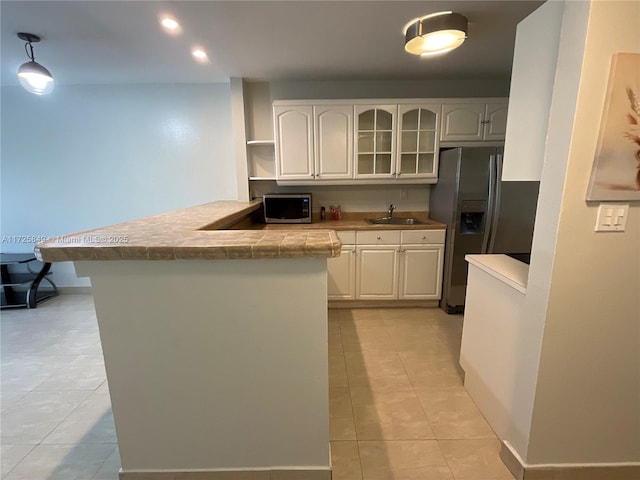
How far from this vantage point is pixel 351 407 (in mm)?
1771

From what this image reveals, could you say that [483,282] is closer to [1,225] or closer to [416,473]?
[416,473]

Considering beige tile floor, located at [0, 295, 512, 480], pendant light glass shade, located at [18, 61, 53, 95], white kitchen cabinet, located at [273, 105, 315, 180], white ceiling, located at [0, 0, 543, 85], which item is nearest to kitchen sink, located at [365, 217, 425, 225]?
white kitchen cabinet, located at [273, 105, 315, 180]

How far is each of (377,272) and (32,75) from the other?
3.29m

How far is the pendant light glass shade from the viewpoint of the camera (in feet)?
7.04

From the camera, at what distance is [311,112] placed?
294cm

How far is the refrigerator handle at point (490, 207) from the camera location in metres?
2.64

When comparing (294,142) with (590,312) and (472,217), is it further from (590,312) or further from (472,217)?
(590,312)

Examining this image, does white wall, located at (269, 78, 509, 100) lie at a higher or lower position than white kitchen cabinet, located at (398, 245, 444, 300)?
higher

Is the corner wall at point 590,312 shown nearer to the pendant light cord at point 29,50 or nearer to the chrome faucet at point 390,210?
the chrome faucet at point 390,210

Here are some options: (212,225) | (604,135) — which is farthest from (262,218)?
(604,135)

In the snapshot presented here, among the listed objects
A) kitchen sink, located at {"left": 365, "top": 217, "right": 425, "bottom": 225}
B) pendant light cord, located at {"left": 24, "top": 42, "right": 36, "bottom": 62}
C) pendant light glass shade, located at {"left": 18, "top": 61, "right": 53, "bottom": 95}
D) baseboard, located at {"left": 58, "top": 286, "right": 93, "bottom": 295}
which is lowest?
baseboard, located at {"left": 58, "top": 286, "right": 93, "bottom": 295}

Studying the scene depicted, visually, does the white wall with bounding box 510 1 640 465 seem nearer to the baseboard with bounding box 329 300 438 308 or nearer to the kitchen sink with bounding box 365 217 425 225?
the baseboard with bounding box 329 300 438 308

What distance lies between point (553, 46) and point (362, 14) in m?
1.16

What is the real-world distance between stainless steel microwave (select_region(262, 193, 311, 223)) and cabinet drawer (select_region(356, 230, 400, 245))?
0.63 metres
